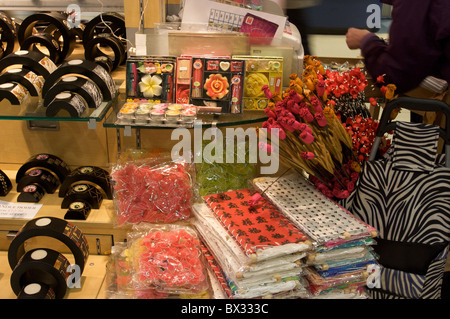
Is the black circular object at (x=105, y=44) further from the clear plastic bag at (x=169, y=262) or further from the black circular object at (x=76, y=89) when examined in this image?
the clear plastic bag at (x=169, y=262)

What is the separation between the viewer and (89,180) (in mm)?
2240

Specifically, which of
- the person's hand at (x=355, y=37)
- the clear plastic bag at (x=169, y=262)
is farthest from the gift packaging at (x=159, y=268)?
the person's hand at (x=355, y=37)

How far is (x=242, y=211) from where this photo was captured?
1.88 meters

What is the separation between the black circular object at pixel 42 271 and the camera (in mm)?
1733

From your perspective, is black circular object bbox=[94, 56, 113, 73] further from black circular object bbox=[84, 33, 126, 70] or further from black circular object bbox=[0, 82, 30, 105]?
black circular object bbox=[0, 82, 30, 105]

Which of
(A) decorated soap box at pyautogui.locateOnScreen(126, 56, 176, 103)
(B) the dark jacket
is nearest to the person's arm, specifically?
(B) the dark jacket

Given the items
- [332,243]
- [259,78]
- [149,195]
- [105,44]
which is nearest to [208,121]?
[259,78]

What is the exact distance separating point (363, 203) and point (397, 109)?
0.41 meters

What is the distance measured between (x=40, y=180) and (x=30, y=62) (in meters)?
0.57

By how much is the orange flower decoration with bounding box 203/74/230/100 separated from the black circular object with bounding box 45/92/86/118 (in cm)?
52

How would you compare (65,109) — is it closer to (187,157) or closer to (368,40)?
(187,157)

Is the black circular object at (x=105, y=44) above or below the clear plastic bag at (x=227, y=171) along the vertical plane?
above

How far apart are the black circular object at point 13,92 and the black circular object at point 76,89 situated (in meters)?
0.11
